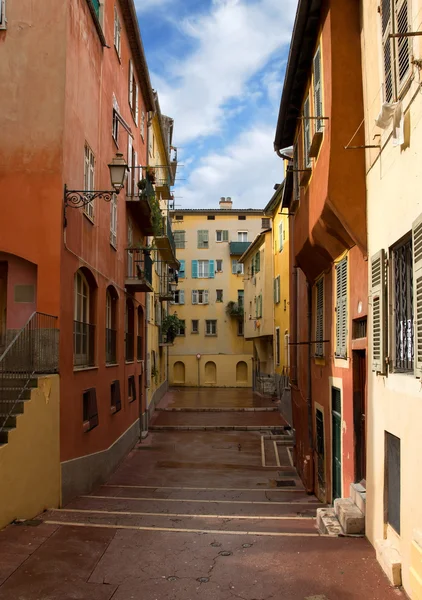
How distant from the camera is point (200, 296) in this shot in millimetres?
49438

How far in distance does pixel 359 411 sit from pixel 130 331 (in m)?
13.5

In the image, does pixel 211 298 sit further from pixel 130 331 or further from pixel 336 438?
pixel 336 438

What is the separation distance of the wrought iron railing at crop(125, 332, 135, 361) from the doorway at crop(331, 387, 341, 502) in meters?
10.3

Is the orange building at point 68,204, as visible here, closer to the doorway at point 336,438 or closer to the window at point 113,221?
the window at point 113,221

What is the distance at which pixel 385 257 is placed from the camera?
6.64 meters

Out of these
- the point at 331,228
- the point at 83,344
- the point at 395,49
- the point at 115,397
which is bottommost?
the point at 115,397

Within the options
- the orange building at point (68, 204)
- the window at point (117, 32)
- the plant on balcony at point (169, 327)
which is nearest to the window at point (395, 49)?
the orange building at point (68, 204)

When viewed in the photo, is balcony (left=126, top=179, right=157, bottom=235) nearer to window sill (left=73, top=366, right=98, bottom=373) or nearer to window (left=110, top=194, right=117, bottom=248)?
window (left=110, top=194, right=117, bottom=248)

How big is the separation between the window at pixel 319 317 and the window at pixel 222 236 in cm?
3735

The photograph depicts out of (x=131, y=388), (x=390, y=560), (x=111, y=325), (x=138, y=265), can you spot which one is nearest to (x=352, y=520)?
(x=390, y=560)

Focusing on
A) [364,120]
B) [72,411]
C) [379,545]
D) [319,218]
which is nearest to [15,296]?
[72,411]

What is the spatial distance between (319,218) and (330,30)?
2824mm

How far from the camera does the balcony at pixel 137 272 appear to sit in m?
18.6

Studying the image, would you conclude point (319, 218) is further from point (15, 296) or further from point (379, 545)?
point (15, 296)
